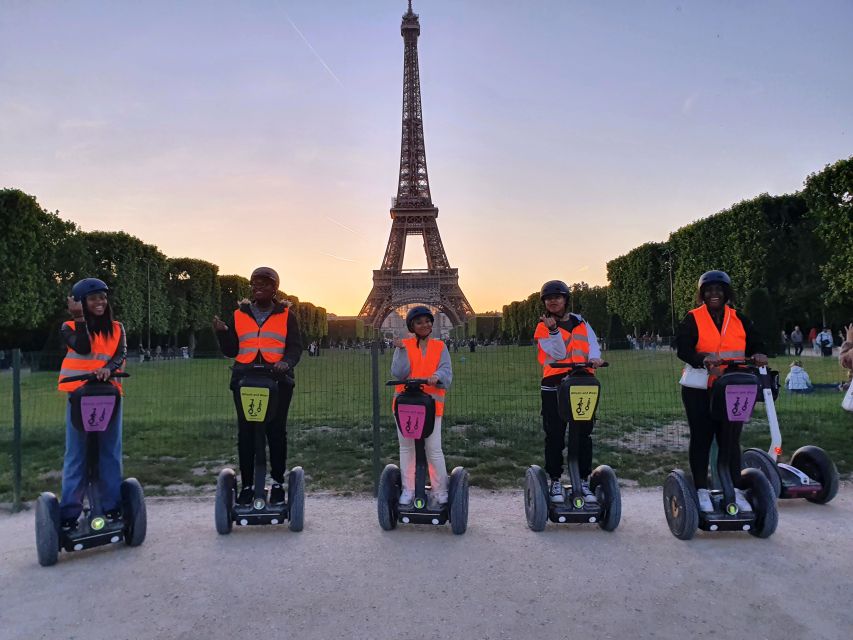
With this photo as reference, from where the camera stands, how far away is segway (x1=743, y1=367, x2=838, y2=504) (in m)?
5.13

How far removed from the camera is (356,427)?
31.1ft

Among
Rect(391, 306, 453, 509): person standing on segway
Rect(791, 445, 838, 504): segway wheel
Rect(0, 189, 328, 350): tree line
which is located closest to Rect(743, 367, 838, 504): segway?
Rect(791, 445, 838, 504): segway wheel

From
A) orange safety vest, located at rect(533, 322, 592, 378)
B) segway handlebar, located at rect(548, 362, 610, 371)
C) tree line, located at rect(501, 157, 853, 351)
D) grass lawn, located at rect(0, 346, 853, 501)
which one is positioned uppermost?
tree line, located at rect(501, 157, 853, 351)

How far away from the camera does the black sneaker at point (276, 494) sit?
4672 millimetres

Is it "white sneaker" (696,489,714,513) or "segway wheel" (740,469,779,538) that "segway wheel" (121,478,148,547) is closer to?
"white sneaker" (696,489,714,513)

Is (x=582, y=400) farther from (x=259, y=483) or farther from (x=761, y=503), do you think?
(x=259, y=483)

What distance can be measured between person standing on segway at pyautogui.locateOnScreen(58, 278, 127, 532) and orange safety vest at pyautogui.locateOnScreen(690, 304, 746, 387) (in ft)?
13.1

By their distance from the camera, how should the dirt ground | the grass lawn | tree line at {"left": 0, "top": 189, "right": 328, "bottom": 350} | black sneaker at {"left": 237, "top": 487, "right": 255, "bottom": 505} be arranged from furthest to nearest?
tree line at {"left": 0, "top": 189, "right": 328, "bottom": 350} < the grass lawn < black sneaker at {"left": 237, "top": 487, "right": 255, "bottom": 505} < the dirt ground

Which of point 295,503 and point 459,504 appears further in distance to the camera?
point 295,503

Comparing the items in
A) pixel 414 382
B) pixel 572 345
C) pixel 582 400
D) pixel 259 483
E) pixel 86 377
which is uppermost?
pixel 572 345

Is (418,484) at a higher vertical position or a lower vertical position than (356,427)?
higher

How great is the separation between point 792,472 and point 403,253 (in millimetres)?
57588

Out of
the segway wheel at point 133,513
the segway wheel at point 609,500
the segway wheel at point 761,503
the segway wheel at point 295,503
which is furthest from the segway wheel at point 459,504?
the segway wheel at point 133,513

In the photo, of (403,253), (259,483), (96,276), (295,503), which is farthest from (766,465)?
(403,253)
